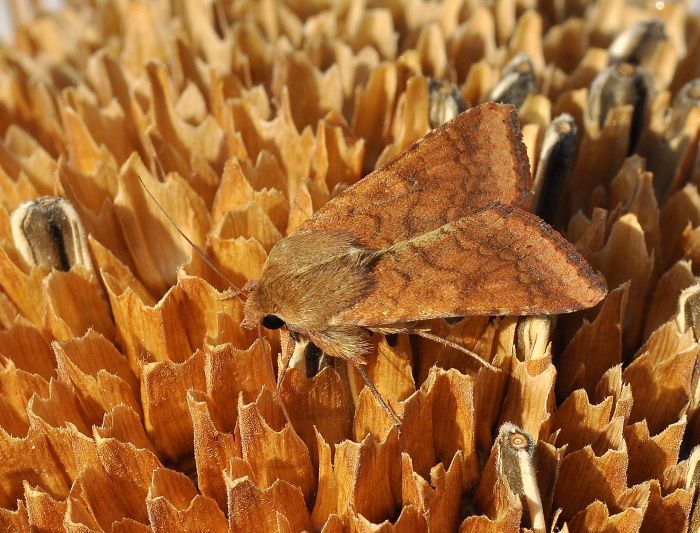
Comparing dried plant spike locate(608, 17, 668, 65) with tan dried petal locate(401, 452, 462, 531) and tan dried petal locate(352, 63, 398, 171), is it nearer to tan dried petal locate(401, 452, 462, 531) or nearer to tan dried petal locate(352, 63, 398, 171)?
tan dried petal locate(352, 63, 398, 171)

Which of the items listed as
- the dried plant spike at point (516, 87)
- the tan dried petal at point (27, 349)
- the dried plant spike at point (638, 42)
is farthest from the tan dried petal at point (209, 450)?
the dried plant spike at point (638, 42)

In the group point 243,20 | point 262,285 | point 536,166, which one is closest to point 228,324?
point 262,285

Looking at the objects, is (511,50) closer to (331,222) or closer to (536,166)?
(536,166)

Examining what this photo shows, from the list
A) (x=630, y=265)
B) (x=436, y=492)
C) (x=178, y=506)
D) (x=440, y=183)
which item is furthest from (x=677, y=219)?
(x=178, y=506)

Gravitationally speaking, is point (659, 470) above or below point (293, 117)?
below

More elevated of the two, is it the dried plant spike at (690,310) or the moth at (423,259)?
the moth at (423,259)

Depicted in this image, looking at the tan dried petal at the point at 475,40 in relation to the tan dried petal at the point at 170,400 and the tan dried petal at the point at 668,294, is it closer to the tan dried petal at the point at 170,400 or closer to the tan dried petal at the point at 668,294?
the tan dried petal at the point at 668,294

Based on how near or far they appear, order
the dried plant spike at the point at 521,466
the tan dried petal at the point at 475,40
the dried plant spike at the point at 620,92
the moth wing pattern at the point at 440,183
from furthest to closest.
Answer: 1. the tan dried petal at the point at 475,40
2. the dried plant spike at the point at 620,92
3. the moth wing pattern at the point at 440,183
4. the dried plant spike at the point at 521,466

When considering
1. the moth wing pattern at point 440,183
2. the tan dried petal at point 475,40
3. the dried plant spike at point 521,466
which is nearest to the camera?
the dried plant spike at point 521,466
